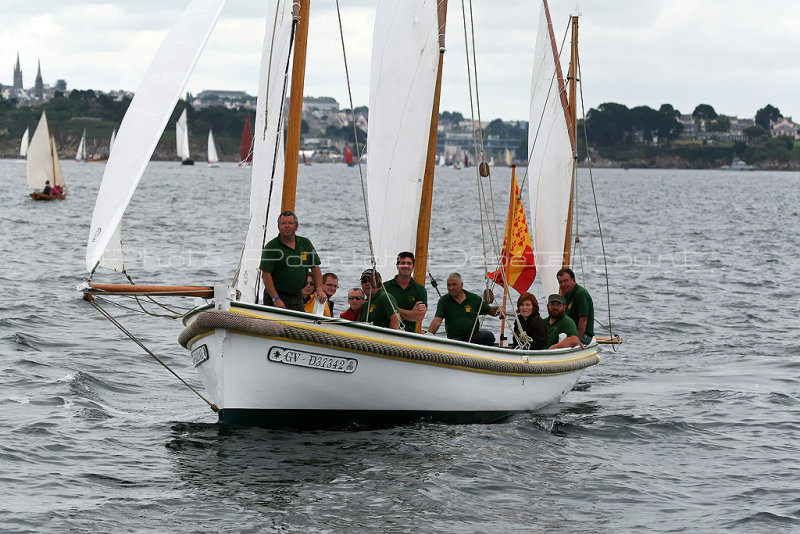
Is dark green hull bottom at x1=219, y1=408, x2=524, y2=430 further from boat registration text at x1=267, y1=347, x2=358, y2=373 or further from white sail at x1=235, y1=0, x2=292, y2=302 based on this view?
white sail at x1=235, y1=0, x2=292, y2=302

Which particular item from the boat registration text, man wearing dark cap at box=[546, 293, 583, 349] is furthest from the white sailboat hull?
man wearing dark cap at box=[546, 293, 583, 349]

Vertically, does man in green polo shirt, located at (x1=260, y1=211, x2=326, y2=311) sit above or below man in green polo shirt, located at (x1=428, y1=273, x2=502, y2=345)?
above

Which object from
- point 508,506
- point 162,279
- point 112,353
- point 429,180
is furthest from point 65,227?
point 508,506

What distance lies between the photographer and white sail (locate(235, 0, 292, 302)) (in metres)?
14.1

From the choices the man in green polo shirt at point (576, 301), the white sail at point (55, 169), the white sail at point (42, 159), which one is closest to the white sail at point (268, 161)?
the man in green polo shirt at point (576, 301)

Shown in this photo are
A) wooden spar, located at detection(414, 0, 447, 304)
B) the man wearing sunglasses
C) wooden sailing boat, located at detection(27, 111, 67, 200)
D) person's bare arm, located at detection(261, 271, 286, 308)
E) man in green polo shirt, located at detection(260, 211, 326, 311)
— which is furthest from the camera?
wooden sailing boat, located at detection(27, 111, 67, 200)

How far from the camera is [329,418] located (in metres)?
14.1

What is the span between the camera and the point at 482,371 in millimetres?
14875

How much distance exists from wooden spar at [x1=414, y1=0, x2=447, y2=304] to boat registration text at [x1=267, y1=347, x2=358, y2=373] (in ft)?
11.3

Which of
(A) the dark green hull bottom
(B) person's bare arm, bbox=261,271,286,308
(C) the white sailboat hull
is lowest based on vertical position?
(A) the dark green hull bottom

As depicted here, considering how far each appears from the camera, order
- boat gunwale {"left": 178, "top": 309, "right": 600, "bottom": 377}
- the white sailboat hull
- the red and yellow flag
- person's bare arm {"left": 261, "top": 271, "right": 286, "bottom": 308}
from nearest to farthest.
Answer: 1. boat gunwale {"left": 178, "top": 309, "right": 600, "bottom": 377}
2. the white sailboat hull
3. person's bare arm {"left": 261, "top": 271, "right": 286, "bottom": 308}
4. the red and yellow flag

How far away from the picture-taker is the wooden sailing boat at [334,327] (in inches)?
507

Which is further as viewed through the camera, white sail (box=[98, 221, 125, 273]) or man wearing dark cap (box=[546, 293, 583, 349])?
man wearing dark cap (box=[546, 293, 583, 349])

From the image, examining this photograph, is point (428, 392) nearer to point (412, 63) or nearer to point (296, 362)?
point (296, 362)
